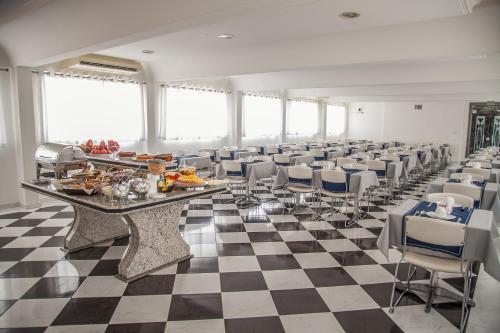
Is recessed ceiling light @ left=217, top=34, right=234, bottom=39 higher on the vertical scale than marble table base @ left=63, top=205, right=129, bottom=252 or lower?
higher

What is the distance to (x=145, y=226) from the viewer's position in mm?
3078

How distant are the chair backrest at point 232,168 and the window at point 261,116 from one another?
15.7 ft

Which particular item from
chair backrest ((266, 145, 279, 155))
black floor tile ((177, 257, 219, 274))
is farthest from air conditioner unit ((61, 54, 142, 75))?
black floor tile ((177, 257, 219, 274))

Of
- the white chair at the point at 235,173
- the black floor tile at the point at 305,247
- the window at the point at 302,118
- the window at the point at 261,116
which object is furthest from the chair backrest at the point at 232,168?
the window at the point at 302,118

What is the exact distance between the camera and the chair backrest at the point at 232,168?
5590 mm

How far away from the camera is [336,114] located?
16094 mm

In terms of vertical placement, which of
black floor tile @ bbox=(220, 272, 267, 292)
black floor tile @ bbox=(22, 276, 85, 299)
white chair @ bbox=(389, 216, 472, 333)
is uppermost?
white chair @ bbox=(389, 216, 472, 333)

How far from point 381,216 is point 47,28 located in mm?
5033

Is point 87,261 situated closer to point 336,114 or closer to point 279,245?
point 279,245

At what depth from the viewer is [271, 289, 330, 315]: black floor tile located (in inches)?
103

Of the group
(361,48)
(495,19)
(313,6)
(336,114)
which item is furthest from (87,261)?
(336,114)

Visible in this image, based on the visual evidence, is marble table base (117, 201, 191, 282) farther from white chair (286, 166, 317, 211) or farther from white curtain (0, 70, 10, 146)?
white curtain (0, 70, 10, 146)

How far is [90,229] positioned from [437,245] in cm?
329

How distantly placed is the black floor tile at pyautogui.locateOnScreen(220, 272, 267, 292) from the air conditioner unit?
4.37m
